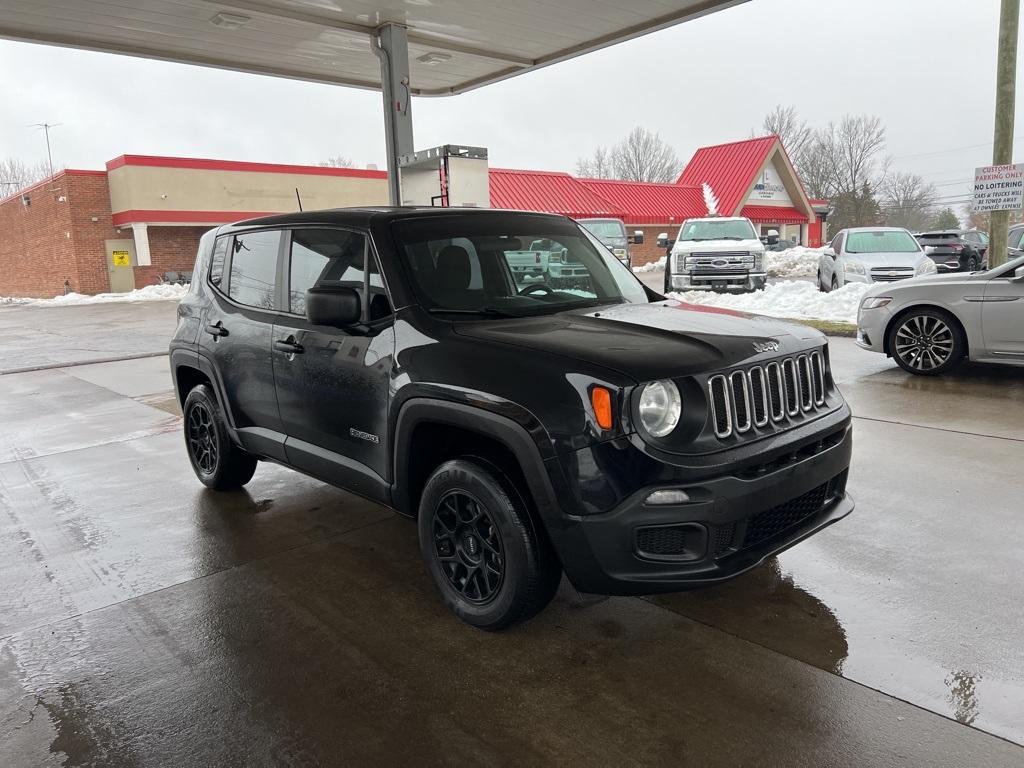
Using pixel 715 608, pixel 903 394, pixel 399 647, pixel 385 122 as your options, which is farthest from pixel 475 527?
pixel 385 122

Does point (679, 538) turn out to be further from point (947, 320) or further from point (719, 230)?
point (719, 230)

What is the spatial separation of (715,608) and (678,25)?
10.3 m

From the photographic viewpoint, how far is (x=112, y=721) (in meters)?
2.84

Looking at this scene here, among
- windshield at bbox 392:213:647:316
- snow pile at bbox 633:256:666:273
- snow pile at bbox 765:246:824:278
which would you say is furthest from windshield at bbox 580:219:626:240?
snow pile at bbox 633:256:666:273

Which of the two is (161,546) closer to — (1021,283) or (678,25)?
(1021,283)

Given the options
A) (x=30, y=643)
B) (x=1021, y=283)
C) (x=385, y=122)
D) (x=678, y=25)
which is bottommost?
(x=30, y=643)

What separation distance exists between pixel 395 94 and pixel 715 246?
8.65 m

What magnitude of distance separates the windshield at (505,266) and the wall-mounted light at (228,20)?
815cm

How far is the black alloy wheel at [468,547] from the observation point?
129 inches

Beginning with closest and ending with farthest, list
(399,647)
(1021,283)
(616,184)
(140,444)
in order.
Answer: (399,647) → (140,444) → (1021,283) → (616,184)

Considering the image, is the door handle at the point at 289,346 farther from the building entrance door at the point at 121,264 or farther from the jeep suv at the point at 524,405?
the building entrance door at the point at 121,264

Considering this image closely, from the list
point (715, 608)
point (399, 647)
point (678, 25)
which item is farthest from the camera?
point (678, 25)

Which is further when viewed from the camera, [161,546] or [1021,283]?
[1021,283]

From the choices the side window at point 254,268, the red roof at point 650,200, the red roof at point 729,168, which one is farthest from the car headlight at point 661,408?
the red roof at point 729,168
